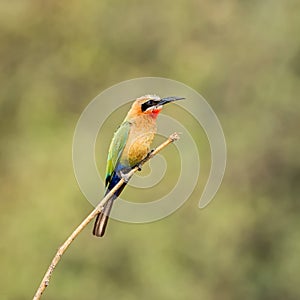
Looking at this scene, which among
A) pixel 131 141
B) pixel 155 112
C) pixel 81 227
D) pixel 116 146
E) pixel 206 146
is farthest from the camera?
pixel 206 146

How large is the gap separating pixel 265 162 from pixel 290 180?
42cm

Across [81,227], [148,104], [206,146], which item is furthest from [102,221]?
[206,146]

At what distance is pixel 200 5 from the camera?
11.9m

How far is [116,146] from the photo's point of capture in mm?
2158

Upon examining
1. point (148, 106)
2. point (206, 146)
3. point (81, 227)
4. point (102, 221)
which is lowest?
point (81, 227)

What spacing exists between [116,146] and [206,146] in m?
8.45

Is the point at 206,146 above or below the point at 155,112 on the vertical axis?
Answer: above

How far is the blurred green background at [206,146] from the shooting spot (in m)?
9.96

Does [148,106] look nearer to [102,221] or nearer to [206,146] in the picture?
[102,221]

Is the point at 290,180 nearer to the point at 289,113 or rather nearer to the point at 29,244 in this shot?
the point at 289,113

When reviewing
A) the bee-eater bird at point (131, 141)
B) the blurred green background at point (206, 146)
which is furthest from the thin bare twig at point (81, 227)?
the blurred green background at point (206, 146)

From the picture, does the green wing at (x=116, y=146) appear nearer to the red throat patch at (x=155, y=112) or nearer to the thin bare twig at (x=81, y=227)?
the thin bare twig at (x=81, y=227)

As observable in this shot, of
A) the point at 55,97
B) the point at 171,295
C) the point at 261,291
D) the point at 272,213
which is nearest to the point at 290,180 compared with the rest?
the point at 272,213

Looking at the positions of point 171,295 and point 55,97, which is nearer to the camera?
point 171,295
